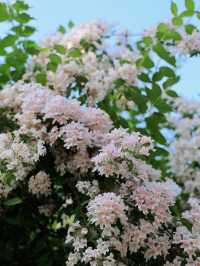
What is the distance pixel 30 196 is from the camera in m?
2.96

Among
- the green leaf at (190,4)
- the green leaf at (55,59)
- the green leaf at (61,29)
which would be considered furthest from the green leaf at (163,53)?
the green leaf at (61,29)

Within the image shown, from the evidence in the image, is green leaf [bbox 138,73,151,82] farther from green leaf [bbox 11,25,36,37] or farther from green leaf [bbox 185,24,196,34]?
green leaf [bbox 11,25,36,37]

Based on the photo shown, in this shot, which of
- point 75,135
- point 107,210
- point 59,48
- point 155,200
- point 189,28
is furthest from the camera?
point 59,48

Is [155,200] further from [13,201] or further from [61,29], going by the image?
[61,29]

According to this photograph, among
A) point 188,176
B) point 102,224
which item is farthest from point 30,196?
point 188,176

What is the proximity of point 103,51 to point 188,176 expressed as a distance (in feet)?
6.16

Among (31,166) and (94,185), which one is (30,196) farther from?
(94,185)

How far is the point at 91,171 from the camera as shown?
2645mm

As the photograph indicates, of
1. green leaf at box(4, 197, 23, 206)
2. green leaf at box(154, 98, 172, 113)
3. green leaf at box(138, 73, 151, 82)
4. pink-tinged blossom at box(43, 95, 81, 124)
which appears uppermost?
pink-tinged blossom at box(43, 95, 81, 124)

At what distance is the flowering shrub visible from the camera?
8.12ft

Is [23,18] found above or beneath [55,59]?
above

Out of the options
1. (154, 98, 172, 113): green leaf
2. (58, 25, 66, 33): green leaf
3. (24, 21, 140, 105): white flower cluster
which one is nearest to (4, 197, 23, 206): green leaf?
(24, 21, 140, 105): white flower cluster

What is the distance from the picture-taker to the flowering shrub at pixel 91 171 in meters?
2.47

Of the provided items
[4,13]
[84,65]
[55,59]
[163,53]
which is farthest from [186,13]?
[4,13]
